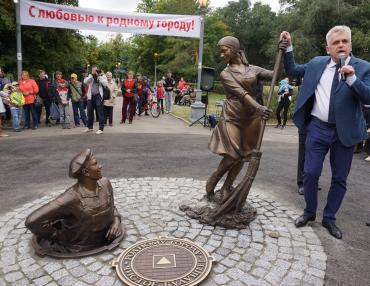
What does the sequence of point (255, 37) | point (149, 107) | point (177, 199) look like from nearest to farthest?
point (177, 199), point (149, 107), point (255, 37)

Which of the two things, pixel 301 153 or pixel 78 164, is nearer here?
pixel 78 164

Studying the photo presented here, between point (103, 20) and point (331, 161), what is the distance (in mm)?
10013

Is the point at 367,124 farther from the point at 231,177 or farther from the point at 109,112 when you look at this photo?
the point at 109,112

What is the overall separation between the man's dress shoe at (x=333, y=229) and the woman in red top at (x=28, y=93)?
9.38 meters

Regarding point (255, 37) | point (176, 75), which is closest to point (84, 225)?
point (176, 75)

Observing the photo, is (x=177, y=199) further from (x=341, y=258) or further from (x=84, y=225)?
(x=341, y=258)

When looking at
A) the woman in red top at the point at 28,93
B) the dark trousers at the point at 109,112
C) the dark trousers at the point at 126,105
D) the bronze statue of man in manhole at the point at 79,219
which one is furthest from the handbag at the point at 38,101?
the bronze statue of man in manhole at the point at 79,219

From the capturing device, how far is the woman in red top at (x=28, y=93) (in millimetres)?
10547

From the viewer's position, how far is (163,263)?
3346 mm

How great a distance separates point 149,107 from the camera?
16578 mm

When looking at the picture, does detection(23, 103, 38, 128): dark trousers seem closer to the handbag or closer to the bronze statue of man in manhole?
the handbag

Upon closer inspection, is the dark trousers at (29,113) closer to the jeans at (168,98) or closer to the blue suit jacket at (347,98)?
the jeans at (168,98)

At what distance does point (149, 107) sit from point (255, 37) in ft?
120

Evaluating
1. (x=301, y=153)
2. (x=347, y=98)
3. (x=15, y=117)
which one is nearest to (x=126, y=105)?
Answer: (x=15, y=117)
